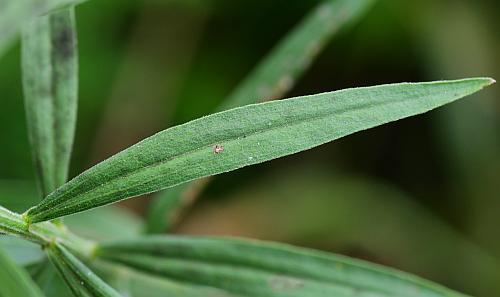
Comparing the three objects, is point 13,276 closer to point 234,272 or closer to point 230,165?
point 230,165

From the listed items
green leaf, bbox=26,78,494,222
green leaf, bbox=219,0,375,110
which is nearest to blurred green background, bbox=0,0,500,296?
green leaf, bbox=219,0,375,110

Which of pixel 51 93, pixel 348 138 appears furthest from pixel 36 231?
pixel 348 138

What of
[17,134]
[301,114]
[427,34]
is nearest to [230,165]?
[301,114]

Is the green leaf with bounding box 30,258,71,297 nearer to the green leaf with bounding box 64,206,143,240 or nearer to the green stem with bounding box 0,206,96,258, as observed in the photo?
the green stem with bounding box 0,206,96,258

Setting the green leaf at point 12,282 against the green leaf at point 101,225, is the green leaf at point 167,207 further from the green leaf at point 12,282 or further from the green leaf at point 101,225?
the green leaf at point 12,282

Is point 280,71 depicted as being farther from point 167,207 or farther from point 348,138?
point 348,138
